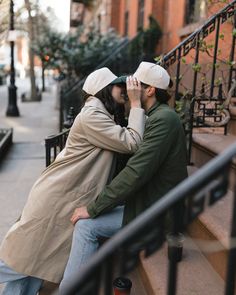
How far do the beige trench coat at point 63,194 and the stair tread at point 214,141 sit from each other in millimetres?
1182

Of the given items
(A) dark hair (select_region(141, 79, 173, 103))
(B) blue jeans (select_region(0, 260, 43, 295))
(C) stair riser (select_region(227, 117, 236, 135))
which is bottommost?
(B) blue jeans (select_region(0, 260, 43, 295))

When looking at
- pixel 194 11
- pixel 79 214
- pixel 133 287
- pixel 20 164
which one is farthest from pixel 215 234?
pixel 194 11

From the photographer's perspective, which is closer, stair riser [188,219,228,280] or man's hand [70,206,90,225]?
stair riser [188,219,228,280]

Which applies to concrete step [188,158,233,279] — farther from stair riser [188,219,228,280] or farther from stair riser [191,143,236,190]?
stair riser [191,143,236,190]

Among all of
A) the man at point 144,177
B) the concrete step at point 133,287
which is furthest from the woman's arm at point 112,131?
the concrete step at point 133,287

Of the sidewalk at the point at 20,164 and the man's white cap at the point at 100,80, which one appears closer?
the man's white cap at the point at 100,80

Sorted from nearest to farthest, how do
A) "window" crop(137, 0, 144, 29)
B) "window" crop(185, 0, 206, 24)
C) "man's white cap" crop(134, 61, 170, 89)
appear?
"man's white cap" crop(134, 61, 170, 89) < "window" crop(185, 0, 206, 24) < "window" crop(137, 0, 144, 29)

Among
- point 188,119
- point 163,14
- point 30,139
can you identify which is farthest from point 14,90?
point 188,119

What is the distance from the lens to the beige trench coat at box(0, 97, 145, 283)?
2934mm

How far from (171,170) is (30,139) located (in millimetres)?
7978

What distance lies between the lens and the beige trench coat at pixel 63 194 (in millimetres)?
2934

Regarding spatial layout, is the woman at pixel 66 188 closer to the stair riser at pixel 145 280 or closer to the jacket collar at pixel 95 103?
the jacket collar at pixel 95 103

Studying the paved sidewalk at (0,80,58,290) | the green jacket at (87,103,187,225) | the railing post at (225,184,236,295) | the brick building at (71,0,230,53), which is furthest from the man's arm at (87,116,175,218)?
the brick building at (71,0,230,53)

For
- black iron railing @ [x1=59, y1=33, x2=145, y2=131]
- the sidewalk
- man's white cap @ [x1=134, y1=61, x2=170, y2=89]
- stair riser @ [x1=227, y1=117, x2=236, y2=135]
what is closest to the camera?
man's white cap @ [x1=134, y1=61, x2=170, y2=89]
